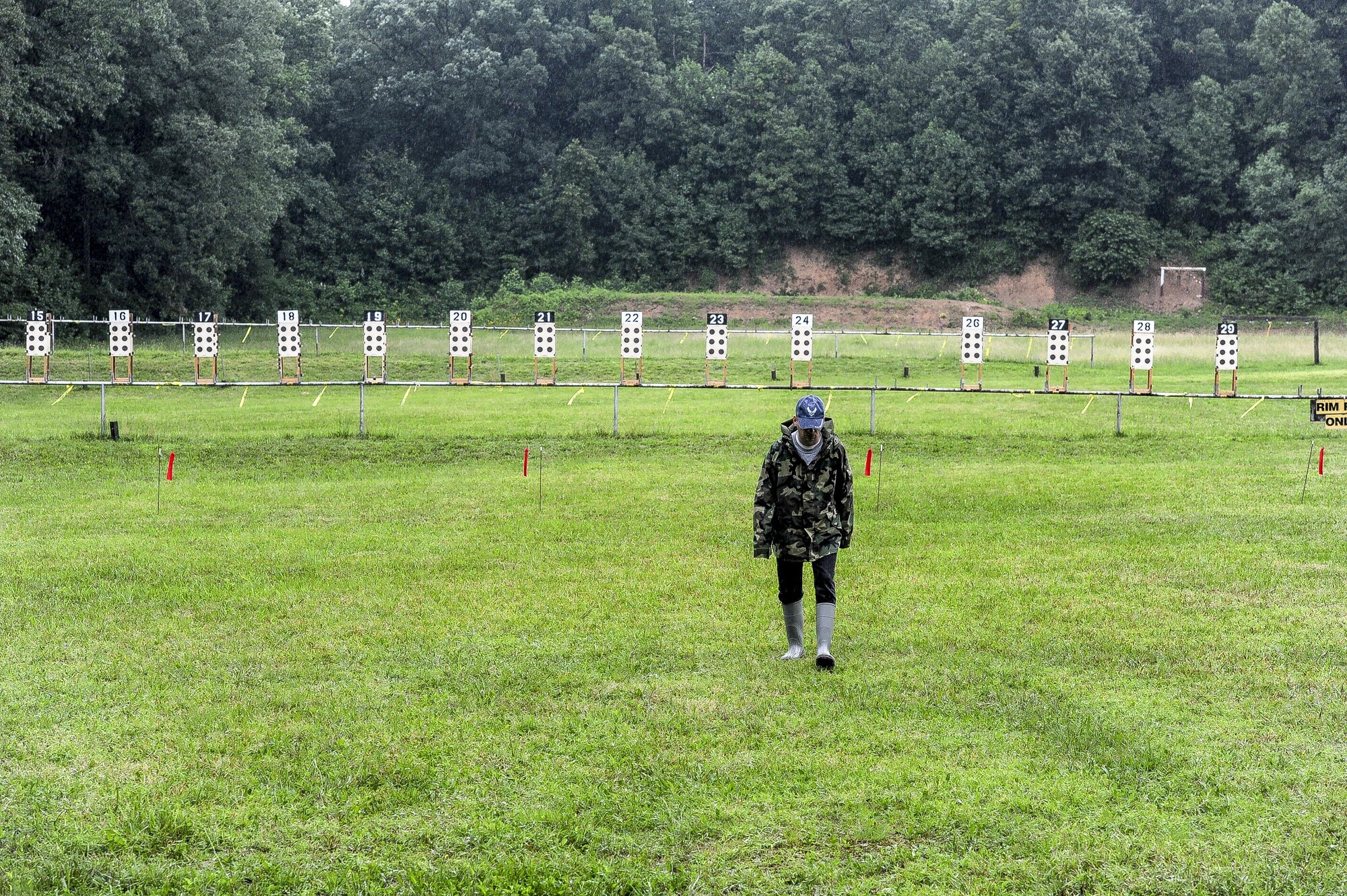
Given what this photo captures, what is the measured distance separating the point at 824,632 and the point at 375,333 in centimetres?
2543

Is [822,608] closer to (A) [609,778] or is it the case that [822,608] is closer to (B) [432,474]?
(A) [609,778]

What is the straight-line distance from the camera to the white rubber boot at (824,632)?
35.9 feet

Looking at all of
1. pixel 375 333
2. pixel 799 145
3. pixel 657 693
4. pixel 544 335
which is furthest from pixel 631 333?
pixel 799 145

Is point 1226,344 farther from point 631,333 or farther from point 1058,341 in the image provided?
point 631,333

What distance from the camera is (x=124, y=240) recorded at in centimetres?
5997

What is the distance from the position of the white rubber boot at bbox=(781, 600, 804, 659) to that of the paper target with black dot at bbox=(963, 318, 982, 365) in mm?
24351

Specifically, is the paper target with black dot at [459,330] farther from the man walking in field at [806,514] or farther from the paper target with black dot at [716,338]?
the man walking in field at [806,514]

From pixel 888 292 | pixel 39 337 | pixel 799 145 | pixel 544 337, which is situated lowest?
pixel 39 337

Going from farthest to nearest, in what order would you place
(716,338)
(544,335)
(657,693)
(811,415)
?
(716,338) → (544,335) → (811,415) → (657,693)

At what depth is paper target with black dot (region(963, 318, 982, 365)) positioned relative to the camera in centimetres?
3472

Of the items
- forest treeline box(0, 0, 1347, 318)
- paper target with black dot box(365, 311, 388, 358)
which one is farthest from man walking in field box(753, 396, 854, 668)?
forest treeline box(0, 0, 1347, 318)

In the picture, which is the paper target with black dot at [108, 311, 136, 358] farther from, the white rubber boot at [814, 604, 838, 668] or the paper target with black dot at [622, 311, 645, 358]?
the white rubber boot at [814, 604, 838, 668]

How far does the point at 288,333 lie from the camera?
33125 mm

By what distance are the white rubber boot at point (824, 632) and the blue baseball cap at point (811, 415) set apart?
150 centimetres
